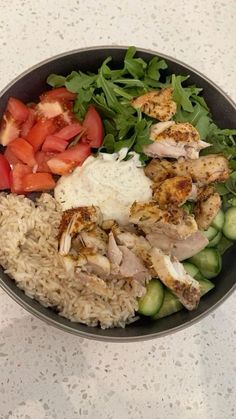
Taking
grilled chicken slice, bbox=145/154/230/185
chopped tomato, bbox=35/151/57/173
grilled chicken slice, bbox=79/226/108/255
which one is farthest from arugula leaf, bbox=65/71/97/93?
grilled chicken slice, bbox=79/226/108/255

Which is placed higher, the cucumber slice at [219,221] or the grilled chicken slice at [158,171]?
the grilled chicken slice at [158,171]

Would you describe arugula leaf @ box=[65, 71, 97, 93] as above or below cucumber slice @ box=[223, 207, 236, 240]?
above

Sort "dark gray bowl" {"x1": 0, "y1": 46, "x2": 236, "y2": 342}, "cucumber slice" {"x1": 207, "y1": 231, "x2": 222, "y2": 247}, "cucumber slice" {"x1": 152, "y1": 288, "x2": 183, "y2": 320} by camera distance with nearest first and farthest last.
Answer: "dark gray bowl" {"x1": 0, "y1": 46, "x2": 236, "y2": 342} → "cucumber slice" {"x1": 152, "y1": 288, "x2": 183, "y2": 320} → "cucumber slice" {"x1": 207, "y1": 231, "x2": 222, "y2": 247}

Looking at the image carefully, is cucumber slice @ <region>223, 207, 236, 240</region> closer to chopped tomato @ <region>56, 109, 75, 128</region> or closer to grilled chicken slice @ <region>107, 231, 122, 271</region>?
grilled chicken slice @ <region>107, 231, 122, 271</region>

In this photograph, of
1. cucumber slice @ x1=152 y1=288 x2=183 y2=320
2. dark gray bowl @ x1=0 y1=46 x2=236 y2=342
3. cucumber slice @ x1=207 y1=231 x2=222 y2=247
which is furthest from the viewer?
cucumber slice @ x1=207 y1=231 x2=222 y2=247

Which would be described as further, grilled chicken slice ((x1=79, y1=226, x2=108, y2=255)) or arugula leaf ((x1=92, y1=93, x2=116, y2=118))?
arugula leaf ((x1=92, y1=93, x2=116, y2=118))

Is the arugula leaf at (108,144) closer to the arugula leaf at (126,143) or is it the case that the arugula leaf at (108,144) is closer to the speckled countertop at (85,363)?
the arugula leaf at (126,143)

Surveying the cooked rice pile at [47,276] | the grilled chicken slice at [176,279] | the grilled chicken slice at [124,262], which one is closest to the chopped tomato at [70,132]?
the cooked rice pile at [47,276]
